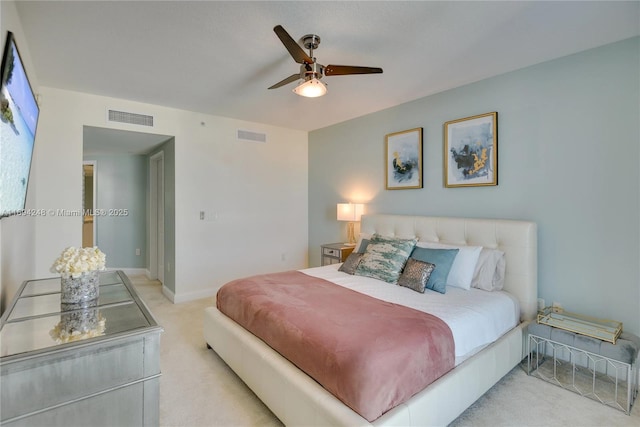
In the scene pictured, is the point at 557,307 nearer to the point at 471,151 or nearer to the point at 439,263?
the point at 439,263

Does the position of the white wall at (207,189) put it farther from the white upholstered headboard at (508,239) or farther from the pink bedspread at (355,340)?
the white upholstered headboard at (508,239)

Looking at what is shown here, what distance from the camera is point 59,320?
4.43 ft

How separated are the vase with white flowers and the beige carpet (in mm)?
464

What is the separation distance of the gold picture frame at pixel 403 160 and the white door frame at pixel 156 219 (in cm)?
363

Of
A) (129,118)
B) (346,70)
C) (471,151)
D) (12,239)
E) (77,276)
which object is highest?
(129,118)

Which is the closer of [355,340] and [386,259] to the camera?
[355,340]

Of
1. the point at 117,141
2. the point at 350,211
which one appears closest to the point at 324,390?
the point at 350,211

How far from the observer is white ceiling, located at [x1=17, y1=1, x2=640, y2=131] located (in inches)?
78.0

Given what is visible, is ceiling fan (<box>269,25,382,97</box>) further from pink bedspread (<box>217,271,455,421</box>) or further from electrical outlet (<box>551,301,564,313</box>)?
electrical outlet (<box>551,301,564,313</box>)

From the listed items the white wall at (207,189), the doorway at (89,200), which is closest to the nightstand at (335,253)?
the white wall at (207,189)

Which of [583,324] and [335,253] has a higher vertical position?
[335,253]

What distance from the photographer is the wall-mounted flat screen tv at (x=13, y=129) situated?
1312 millimetres

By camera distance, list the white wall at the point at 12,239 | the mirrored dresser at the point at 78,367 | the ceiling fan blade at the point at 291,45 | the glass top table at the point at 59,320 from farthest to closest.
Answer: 1. the ceiling fan blade at the point at 291,45
2. the white wall at the point at 12,239
3. the glass top table at the point at 59,320
4. the mirrored dresser at the point at 78,367

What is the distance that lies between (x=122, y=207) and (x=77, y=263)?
483cm
